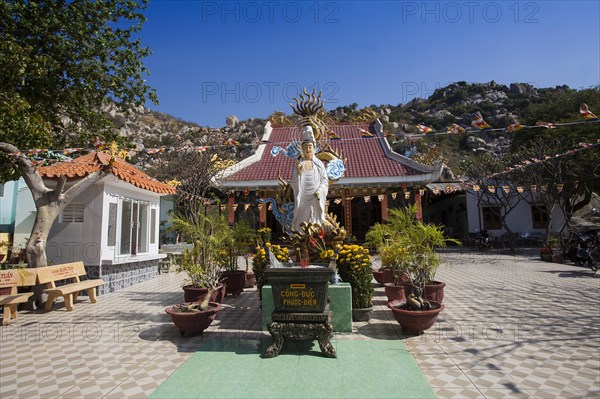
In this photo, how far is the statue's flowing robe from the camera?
7.27 metres

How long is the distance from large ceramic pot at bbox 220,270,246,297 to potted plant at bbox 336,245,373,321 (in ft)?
11.6

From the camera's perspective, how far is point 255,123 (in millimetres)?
51500

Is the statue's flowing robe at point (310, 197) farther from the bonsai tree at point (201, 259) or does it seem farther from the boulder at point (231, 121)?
the boulder at point (231, 121)

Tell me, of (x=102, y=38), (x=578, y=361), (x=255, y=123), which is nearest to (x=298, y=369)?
(x=578, y=361)

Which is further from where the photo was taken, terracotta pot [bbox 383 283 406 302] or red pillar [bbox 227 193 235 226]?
red pillar [bbox 227 193 235 226]

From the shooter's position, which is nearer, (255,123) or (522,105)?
(522,105)

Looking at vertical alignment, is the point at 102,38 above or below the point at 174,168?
above

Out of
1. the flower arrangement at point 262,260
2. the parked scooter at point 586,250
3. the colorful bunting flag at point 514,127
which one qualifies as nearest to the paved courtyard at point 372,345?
the flower arrangement at point 262,260

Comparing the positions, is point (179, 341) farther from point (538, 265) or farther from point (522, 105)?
point (522, 105)

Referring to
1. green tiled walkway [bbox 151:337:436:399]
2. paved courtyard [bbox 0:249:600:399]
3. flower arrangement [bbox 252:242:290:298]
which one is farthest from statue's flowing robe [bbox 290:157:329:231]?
green tiled walkway [bbox 151:337:436:399]

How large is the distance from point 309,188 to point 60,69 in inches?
314

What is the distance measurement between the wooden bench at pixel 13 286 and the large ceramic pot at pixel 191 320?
11.1 feet

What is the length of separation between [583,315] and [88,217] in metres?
11.4

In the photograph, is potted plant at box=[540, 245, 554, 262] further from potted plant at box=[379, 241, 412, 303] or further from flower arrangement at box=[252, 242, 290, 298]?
flower arrangement at box=[252, 242, 290, 298]
